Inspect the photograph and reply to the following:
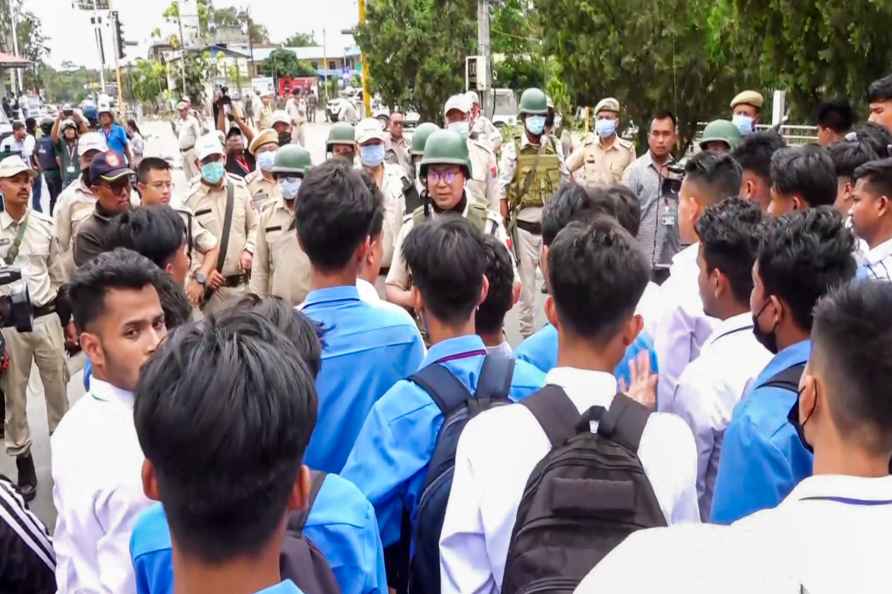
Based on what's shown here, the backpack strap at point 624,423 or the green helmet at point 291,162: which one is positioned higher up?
the green helmet at point 291,162

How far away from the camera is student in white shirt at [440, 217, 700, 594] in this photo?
74.4 inches

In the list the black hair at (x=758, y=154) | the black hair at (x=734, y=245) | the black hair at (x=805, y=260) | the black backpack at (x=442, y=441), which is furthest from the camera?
the black hair at (x=758, y=154)

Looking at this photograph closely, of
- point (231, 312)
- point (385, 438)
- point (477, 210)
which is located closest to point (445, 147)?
point (477, 210)

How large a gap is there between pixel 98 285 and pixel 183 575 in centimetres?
139

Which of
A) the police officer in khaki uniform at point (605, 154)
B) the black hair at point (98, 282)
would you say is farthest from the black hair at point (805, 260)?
the police officer in khaki uniform at point (605, 154)

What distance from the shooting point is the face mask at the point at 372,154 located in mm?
6598

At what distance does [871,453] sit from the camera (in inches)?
64.1

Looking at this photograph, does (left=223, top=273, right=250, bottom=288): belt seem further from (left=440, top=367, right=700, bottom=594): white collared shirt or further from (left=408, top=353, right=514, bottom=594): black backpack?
(left=440, top=367, right=700, bottom=594): white collared shirt

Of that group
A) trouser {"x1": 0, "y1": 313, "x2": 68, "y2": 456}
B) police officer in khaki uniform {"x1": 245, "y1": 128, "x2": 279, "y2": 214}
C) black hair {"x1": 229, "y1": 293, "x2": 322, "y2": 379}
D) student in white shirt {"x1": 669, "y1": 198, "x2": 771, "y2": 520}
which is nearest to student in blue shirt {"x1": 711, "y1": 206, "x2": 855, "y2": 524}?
student in white shirt {"x1": 669, "y1": 198, "x2": 771, "y2": 520}

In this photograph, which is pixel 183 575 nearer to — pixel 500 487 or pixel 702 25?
pixel 500 487

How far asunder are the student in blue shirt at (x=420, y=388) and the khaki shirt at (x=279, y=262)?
1985 mm

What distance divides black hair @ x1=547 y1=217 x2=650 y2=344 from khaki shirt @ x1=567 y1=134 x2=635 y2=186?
5.54 meters

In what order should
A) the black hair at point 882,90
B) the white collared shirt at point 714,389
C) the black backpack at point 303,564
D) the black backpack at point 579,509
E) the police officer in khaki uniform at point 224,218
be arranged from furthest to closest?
the police officer in khaki uniform at point 224,218 < the black hair at point 882,90 < the white collared shirt at point 714,389 < the black backpack at point 579,509 < the black backpack at point 303,564

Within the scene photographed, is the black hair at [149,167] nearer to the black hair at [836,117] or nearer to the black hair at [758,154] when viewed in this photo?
the black hair at [758,154]
